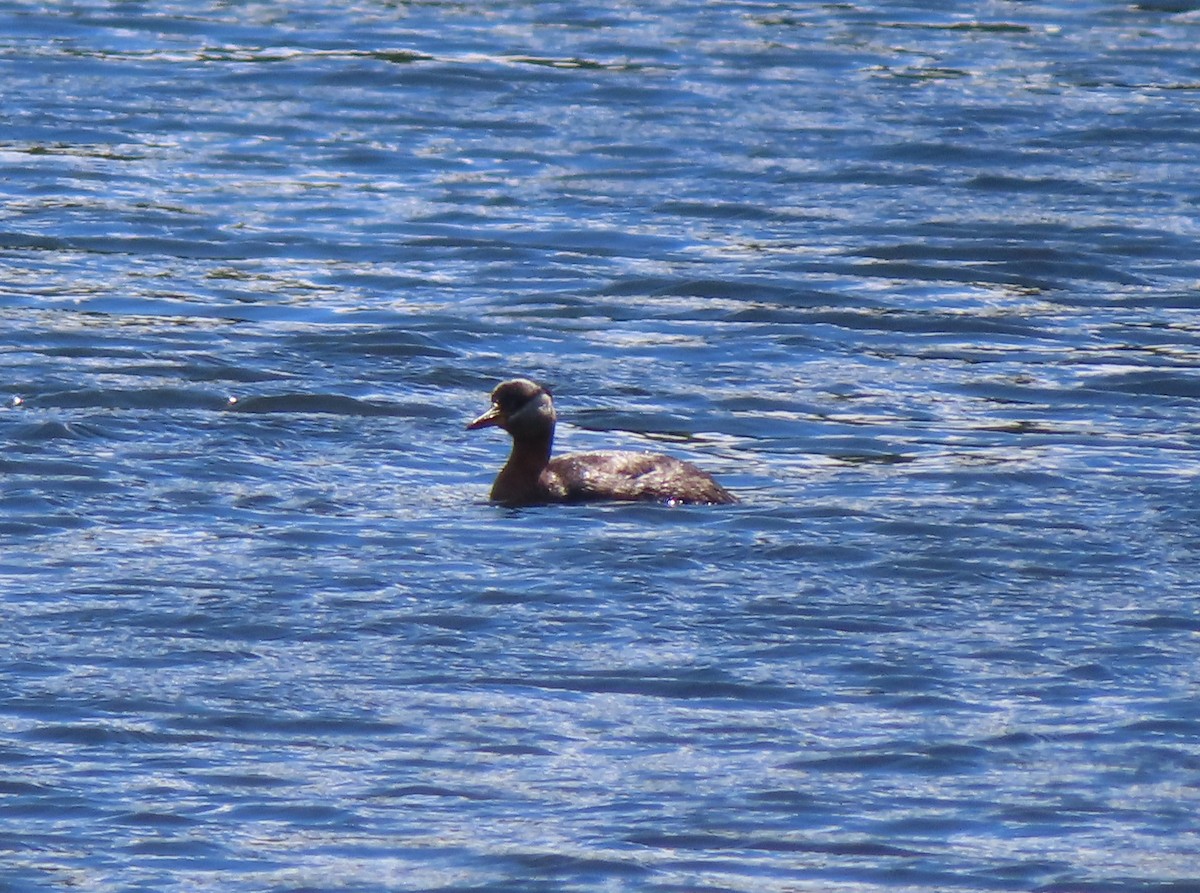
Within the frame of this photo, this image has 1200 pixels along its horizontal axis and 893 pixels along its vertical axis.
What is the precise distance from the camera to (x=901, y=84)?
23.7 m

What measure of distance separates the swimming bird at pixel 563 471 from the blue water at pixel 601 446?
6.6 inches

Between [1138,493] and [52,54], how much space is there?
14.9m

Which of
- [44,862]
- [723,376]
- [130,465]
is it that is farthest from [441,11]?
[44,862]

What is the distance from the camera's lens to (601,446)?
13727 mm

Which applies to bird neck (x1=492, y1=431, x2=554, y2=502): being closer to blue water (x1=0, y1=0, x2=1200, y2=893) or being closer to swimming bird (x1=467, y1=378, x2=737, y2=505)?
swimming bird (x1=467, y1=378, x2=737, y2=505)

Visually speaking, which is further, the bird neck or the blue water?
the bird neck

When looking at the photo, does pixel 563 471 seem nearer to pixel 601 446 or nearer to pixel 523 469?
pixel 523 469

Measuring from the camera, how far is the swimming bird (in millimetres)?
12227

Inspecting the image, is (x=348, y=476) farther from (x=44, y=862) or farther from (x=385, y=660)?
(x=44, y=862)

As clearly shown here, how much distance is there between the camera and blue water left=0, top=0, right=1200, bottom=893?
855cm

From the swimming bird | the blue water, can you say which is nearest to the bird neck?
the swimming bird

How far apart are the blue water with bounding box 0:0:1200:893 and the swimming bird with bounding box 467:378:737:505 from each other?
167 millimetres

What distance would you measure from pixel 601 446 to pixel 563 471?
4.09ft

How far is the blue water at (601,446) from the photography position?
28.1 feet
